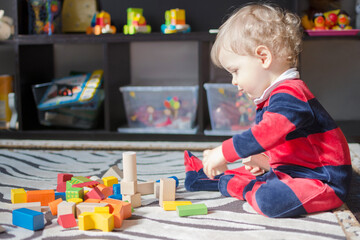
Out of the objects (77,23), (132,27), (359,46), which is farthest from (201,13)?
(359,46)

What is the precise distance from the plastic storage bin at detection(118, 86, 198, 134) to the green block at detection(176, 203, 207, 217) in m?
0.89

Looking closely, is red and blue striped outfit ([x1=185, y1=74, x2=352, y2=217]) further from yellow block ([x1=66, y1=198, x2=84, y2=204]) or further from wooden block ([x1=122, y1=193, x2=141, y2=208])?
yellow block ([x1=66, y1=198, x2=84, y2=204])

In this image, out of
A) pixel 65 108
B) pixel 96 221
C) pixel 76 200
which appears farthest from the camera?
pixel 65 108

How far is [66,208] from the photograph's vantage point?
42.2 inches

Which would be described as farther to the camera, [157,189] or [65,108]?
[65,108]

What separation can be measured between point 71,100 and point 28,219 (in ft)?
3.56

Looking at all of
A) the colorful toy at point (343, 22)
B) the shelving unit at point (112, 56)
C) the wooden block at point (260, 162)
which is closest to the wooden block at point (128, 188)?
the wooden block at point (260, 162)

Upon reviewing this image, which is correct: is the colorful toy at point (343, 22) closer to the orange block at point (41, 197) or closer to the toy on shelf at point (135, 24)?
the toy on shelf at point (135, 24)

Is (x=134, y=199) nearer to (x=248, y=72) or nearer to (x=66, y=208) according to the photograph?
(x=66, y=208)

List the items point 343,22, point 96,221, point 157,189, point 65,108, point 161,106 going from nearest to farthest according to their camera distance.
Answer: point 96,221 → point 157,189 → point 343,22 → point 161,106 → point 65,108

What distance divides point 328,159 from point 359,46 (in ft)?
4.27

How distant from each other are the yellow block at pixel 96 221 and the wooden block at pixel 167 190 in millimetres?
195

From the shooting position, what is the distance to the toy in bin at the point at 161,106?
2027mm

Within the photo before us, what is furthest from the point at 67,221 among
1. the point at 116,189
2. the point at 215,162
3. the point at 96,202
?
the point at 215,162
